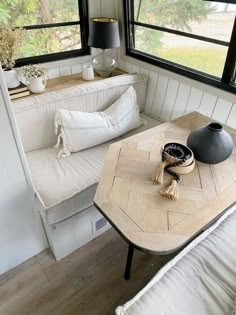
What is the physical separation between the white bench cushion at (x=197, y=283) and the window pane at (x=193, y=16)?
3.84 ft

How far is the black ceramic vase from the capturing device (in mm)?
1066

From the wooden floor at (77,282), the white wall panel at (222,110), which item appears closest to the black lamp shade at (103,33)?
the white wall panel at (222,110)

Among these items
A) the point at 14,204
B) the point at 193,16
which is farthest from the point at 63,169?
the point at 193,16

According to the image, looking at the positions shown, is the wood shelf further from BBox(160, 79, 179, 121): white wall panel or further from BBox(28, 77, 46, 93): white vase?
BBox(160, 79, 179, 121): white wall panel

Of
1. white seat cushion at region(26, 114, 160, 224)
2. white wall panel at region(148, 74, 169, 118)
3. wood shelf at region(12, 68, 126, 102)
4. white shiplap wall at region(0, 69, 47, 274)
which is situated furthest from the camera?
white wall panel at region(148, 74, 169, 118)

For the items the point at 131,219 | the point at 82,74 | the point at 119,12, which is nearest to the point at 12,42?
the point at 82,74

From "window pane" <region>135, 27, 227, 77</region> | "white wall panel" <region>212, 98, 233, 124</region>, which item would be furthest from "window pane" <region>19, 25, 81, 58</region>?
"white wall panel" <region>212, 98, 233, 124</region>

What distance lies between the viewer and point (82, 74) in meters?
1.93

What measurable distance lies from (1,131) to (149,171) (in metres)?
0.66

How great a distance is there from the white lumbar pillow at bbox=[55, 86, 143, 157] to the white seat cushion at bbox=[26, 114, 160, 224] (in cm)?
8

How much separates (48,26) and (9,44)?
1.34 feet

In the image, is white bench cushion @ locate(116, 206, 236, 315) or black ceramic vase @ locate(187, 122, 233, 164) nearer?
white bench cushion @ locate(116, 206, 236, 315)

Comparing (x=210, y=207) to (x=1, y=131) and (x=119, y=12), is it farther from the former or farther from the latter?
(x=119, y=12)

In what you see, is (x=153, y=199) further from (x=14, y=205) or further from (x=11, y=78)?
(x=11, y=78)
